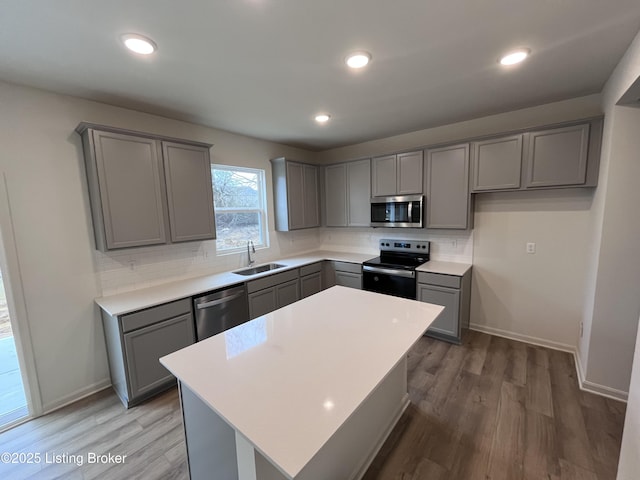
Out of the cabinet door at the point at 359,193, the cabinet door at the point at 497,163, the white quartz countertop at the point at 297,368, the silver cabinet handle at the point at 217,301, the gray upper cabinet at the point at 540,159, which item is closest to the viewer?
the white quartz countertop at the point at 297,368

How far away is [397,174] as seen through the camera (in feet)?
11.8

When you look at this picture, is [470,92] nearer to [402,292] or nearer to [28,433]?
[402,292]

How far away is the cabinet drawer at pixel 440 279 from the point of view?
3.00 meters

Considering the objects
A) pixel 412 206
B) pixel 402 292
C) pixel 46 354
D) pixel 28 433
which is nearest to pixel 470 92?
pixel 412 206

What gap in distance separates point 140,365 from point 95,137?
1912mm

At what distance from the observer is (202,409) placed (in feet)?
4.15

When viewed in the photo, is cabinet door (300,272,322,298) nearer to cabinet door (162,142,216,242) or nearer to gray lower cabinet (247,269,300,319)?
gray lower cabinet (247,269,300,319)

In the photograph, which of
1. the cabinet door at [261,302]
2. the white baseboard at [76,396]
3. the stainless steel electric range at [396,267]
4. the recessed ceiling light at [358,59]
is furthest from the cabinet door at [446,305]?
the white baseboard at [76,396]

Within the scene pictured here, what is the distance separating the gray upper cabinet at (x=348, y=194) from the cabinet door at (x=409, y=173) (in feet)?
1.51

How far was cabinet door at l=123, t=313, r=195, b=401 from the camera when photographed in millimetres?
2213

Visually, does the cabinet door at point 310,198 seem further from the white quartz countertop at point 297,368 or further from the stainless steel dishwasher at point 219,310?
the white quartz countertop at point 297,368

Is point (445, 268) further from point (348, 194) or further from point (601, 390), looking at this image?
point (348, 194)

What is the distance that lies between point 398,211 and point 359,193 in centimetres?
67

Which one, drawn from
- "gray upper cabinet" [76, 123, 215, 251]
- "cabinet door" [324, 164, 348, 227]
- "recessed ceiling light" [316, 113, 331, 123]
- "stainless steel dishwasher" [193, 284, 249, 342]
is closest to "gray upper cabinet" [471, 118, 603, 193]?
"recessed ceiling light" [316, 113, 331, 123]
